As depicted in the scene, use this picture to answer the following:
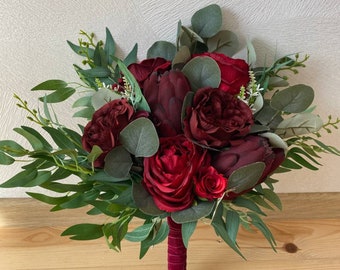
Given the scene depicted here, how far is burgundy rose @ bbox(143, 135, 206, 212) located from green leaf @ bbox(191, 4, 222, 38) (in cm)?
23

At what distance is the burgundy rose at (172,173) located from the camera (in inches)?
19.7

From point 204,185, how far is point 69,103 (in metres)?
0.36

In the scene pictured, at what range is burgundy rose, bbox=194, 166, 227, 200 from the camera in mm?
505

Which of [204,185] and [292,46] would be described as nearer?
[204,185]

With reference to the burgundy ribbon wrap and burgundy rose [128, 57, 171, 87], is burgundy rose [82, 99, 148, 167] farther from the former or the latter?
the burgundy ribbon wrap

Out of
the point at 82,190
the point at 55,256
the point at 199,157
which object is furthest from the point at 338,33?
the point at 55,256

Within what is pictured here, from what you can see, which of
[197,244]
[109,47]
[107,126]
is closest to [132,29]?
[109,47]

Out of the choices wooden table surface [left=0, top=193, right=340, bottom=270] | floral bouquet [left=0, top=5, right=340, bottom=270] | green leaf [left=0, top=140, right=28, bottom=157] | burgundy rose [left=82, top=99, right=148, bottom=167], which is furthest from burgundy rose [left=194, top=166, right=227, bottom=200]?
wooden table surface [left=0, top=193, right=340, bottom=270]

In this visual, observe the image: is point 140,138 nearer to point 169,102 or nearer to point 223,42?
point 169,102

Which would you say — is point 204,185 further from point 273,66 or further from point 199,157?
point 273,66

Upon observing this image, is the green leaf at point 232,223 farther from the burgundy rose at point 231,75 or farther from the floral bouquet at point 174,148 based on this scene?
the burgundy rose at point 231,75

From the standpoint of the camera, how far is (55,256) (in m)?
0.81

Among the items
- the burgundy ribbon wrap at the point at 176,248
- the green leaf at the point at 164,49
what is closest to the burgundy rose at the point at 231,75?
the green leaf at the point at 164,49

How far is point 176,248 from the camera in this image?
0.66 m
